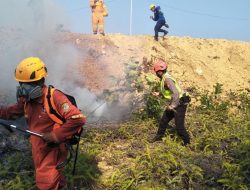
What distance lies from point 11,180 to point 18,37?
26.9 feet

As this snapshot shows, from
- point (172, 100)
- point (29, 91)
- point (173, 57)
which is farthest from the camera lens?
point (173, 57)

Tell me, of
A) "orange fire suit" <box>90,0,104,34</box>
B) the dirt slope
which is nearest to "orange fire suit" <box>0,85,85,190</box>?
the dirt slope

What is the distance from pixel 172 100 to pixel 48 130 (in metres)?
3.52

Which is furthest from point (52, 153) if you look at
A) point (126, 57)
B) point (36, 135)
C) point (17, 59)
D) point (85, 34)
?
point (85, 34)

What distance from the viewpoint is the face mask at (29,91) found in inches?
154

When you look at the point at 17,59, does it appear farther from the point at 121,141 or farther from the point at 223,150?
the point at 223,150

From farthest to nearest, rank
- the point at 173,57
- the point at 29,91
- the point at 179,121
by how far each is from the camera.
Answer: the point at 173,57, the point at 179,121, the point at 29,91

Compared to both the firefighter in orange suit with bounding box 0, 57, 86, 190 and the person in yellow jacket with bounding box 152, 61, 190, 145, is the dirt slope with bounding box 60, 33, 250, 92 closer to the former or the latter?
the person in yellow jacket with bounding box 152, 61, 190, 145

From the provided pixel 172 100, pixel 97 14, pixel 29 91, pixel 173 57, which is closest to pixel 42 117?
pixel 29 91

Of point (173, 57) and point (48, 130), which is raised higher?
point (48, 130)

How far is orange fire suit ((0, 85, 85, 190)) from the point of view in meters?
3.93

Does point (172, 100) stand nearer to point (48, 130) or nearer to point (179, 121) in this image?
point (179, 121)

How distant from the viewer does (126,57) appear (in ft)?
43.6

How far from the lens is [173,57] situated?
1449 centimetres
